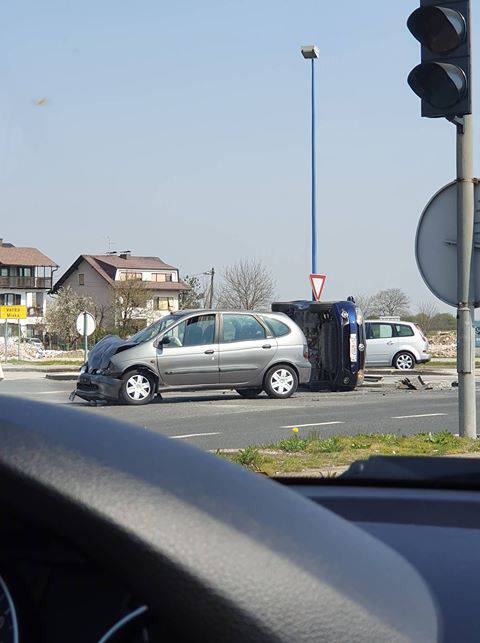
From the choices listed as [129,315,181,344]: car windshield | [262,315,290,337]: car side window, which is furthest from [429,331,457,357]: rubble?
[129,315,181,344]: car windshield

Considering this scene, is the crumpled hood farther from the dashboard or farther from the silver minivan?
the dashboard

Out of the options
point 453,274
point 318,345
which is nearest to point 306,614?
point 453,274

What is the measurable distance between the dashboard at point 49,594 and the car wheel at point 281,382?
56.3 ft

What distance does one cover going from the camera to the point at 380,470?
2.31 metres

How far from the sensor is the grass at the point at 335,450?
27.0 ft

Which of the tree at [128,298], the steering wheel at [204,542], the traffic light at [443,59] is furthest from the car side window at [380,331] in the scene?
the tree at [128,298]

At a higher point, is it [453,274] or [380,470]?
[453,274]

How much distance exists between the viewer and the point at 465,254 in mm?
8328

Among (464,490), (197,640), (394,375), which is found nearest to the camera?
(197,640)

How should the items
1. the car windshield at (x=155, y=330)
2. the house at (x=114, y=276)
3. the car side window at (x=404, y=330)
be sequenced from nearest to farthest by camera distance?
the car windshield at (x=155, y=330) < the car side window at (x=404, y=330) < the house at (x=114, y=276)

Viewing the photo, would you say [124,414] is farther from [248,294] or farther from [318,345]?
[248,294]

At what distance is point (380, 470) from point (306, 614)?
1.39 m

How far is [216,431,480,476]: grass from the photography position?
823 centimetres

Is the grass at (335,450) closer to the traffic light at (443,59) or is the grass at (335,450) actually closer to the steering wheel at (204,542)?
the traffic light at (443,59)
